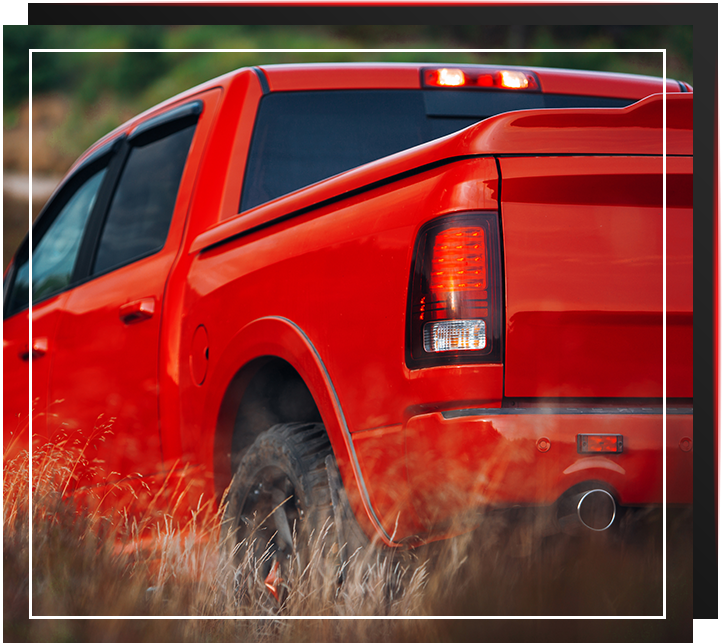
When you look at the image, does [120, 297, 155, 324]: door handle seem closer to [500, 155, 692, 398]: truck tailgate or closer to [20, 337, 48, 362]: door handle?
[20, 337, 48, 362]: door handle

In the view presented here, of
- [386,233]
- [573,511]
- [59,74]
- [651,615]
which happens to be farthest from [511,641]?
[59,74]

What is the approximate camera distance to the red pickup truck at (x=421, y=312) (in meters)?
1.94

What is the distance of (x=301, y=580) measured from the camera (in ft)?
8.14

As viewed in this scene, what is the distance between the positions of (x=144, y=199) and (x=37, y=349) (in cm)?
78

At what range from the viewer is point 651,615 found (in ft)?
8.39

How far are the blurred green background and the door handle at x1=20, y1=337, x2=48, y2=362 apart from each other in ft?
1.20

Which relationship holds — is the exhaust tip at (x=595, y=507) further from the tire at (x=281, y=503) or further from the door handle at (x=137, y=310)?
the door handle at (x=137, y=310)

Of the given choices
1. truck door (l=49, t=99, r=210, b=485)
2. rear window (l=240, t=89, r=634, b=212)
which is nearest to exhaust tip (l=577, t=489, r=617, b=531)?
rear window (l=240, t=89, r=634, b=212)

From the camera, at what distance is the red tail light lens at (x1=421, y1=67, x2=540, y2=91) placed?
2.80 meters

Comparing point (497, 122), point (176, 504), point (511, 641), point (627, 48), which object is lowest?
point (511, 641)

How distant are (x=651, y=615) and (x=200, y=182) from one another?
7.00 feet

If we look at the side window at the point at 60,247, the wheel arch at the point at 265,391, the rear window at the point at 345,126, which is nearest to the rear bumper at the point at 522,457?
the wheel arch at the point at 265,391

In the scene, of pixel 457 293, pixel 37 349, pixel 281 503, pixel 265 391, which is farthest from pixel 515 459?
pixel 37 349

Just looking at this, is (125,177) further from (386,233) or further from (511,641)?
(511,641)
